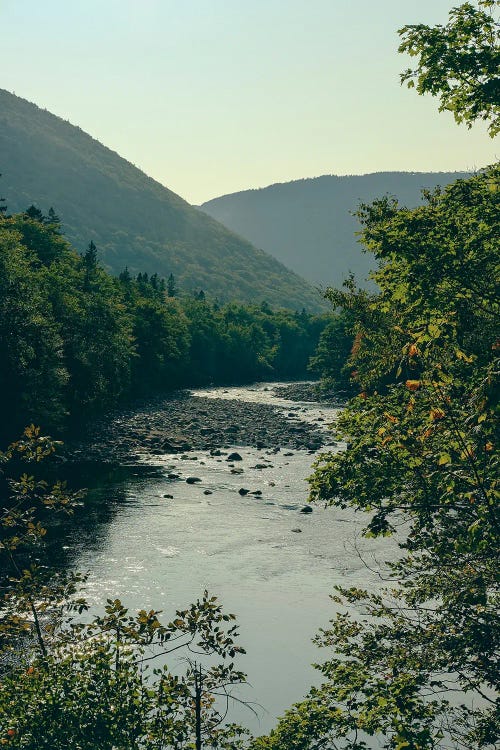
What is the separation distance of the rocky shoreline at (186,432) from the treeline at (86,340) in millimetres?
2904

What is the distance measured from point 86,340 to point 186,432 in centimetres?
1252

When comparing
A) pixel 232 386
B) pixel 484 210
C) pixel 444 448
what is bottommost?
pixel 232 386

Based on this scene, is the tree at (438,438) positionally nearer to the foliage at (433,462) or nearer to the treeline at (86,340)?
the foliage at (433,462)

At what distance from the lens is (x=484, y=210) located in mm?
12016

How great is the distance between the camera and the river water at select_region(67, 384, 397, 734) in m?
20.7

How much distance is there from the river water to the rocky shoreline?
327 inches

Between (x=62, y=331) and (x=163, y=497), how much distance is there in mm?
26199

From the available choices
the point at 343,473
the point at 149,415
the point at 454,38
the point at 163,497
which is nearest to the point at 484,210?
the point at 454,38

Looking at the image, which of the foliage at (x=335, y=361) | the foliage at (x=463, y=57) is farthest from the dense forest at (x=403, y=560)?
the foliage at (x=335, y=361)

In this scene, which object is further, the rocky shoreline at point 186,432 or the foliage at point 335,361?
the foliage at point 335,361

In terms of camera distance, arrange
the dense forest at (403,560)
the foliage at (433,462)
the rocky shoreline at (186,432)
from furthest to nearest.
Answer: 1. the rocky shoreline at (186,432)
2. the foliage at (433,462)
3. the dense forest at (403,560)

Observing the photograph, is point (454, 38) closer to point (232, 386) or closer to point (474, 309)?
point (474, 309)

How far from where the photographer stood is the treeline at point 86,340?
4556 centimetres

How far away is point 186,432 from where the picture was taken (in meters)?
62.2
